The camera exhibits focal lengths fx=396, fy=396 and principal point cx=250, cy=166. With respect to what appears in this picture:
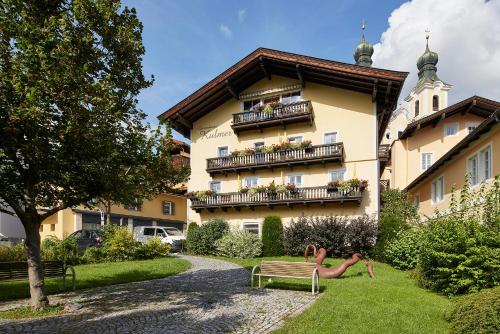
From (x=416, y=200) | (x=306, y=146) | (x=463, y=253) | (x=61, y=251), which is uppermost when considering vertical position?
(x=306, y=146)

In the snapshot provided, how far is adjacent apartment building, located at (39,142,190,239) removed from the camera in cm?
3275

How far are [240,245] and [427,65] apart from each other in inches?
1667

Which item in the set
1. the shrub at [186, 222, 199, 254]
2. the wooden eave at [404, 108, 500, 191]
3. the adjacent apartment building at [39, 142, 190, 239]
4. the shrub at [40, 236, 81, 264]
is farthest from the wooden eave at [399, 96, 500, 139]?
the shrub at [40, 236, 81, 264]

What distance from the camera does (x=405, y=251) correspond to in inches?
648

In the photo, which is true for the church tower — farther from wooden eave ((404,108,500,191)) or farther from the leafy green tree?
the leafy green tree

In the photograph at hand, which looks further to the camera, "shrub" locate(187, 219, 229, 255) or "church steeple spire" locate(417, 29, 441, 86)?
"church steeple spire" locate(417, 29, 441, 86)

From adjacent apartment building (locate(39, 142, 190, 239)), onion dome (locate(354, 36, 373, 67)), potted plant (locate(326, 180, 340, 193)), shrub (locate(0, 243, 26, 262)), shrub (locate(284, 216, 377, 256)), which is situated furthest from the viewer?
onion dome (locate(354, 36, 373, 67))

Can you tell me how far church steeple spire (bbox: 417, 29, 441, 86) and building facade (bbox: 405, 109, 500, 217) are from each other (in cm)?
2985

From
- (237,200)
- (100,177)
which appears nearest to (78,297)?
(100,177)

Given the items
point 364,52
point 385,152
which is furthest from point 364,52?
point 385,152

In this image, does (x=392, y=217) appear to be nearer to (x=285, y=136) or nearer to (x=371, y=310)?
(x=285, y=136)

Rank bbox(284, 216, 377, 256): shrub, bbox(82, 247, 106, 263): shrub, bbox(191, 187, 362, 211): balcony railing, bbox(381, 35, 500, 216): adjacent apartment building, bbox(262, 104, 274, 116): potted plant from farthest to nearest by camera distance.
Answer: bbox(262, 104, 274, 116): potted plant < bbox(191, 187, 362, 211): balcony railing < bbox(284, 216, 377, 256): shrub < bbox(82, 247, 106, 263): shrub < bbox(381, 35, 500, 216): adjacent apartment building

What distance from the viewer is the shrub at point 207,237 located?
82.5ft

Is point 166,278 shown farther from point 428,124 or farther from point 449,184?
point 428,124
